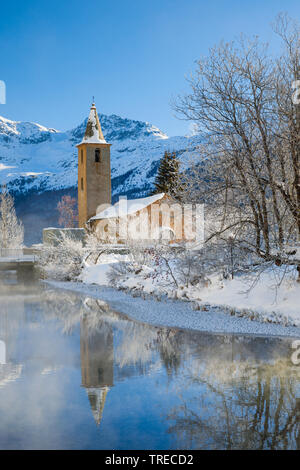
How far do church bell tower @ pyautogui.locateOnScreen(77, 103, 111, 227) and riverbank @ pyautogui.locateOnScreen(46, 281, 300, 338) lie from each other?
37.7 m

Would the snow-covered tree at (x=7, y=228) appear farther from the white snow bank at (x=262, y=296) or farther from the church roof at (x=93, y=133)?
the white snow bank at (x=262, y=296)

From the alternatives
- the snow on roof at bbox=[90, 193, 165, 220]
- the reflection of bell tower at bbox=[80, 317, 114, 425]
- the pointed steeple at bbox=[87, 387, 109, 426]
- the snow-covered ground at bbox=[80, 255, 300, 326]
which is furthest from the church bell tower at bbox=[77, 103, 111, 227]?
the pointed steeple at bbox=[87, 387, 109, 426]

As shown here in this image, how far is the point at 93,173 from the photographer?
5797 centimetres

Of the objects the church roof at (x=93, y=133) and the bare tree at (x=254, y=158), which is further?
the church roof at (x=93, y=133)

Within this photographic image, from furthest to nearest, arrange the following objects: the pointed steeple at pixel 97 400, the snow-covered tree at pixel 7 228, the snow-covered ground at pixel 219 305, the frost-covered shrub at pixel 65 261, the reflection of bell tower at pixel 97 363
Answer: the snow-covered tree at pixel 7 228 → the frost-covered shrub at pixel 65 261 → the snow-covered ground at pixel 219 305 → the reflection of bell tower at pixel 97 363 → the pointed steeple at pixel 97 400

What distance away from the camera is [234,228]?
1537cm

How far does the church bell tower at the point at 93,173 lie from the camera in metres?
57.8

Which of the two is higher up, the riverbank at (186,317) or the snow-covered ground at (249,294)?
the snow-covered ground at (249,294)

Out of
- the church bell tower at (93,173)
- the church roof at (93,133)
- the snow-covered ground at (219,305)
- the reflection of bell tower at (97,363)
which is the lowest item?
the reflection of bell tower at (97,363)

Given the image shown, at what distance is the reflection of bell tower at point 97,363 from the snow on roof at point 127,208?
111 feet

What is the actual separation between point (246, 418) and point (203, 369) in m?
2.44

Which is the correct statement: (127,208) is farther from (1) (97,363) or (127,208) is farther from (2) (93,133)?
(1) (97,363)

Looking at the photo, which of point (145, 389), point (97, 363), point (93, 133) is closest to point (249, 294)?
point (97, 363)

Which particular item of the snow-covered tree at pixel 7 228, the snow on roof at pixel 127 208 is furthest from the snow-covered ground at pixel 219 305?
the snow-covered tree at pixel 7 228
